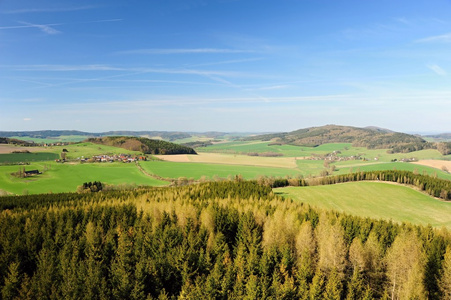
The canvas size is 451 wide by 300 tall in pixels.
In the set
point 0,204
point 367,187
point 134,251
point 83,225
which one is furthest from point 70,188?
point 367,187

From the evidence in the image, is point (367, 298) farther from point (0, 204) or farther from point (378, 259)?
point (0, 204)

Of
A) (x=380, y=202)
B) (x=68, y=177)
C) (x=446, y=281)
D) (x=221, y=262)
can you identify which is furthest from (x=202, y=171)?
(x=446, y=281)

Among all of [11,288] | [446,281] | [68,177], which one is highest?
[446,281]

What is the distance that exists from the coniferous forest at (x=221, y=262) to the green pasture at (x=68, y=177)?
67811 mm

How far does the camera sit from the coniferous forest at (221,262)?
1198 inches

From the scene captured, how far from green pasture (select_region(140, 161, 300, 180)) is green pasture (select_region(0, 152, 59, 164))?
2839 inches

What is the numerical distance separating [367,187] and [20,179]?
170 meters

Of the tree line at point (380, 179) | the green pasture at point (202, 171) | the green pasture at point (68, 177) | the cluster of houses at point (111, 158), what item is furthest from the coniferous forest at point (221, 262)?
the cluster of houses at point (111, 158)

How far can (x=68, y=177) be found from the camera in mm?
134375

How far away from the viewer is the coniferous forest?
99.8 feet

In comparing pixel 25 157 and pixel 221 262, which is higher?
pixel 25 157

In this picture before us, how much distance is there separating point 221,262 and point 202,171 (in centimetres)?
12778

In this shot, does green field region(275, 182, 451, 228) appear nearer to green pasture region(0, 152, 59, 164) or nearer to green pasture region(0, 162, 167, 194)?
green pasture region(0, 162, 167, 194)

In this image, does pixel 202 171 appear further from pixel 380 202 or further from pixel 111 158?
pixel 380 202
